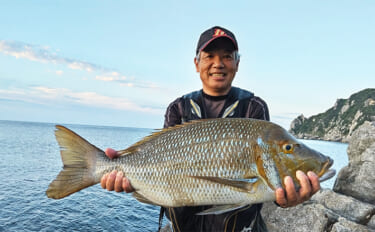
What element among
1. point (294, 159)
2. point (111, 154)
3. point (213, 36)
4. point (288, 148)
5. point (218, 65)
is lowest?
point (111, 154)

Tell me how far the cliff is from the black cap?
112228 mm

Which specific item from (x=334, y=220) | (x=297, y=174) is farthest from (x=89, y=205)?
(x=297, y=174)

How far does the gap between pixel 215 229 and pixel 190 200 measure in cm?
55

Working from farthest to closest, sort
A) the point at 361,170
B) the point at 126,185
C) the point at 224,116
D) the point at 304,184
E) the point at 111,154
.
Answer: the point at 361,170 < the point at 224,116 < the point at 111,154 < the point at 126,185 < the point at 304,184

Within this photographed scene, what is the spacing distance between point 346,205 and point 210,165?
7661 mm

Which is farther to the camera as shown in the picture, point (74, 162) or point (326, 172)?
point (74, 162)

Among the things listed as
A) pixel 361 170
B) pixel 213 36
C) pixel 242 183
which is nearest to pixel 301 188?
pixel 242 183

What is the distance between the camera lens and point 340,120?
123 m

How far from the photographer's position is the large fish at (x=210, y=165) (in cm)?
248

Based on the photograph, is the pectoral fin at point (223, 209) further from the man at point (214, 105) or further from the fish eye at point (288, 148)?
the fish eye at point (288, 148)

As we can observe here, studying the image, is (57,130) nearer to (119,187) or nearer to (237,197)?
(119,187)

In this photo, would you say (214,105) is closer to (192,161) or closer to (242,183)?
(192,161)

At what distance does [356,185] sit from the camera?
381 inches

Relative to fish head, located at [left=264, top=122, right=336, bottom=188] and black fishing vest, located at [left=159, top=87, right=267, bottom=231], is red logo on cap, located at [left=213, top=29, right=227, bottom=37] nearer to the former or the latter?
black fishing vest, located at [left=159, top=87, right=267, bottom=231]
